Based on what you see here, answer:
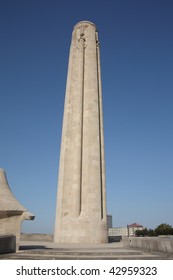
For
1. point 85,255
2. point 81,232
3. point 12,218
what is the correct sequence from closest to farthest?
1. point 85,255
2. point 12,218
3. point 81,232

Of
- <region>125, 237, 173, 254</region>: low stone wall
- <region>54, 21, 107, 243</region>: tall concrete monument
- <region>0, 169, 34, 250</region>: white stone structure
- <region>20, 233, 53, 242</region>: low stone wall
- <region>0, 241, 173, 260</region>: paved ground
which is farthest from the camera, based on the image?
<region>20, 233, 53, 242</region>: low stone wall

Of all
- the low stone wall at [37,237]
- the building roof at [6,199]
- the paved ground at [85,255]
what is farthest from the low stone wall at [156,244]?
the low stone wall at [37,237]

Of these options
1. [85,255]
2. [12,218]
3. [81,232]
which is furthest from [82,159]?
[85,255]

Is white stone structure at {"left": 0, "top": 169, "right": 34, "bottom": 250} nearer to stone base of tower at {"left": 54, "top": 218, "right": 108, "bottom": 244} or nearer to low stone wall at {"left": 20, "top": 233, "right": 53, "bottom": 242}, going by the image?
stone base of tower at {"left": 54, "top": 218, "right": 108, "bottom": 244}

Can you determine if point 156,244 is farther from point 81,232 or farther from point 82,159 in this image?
point 82,159

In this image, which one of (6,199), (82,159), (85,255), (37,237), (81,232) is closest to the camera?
(85,255)

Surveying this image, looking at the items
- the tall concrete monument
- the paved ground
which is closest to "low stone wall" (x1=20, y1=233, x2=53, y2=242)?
the tall concrete monument

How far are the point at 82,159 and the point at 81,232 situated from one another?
20.3 feet

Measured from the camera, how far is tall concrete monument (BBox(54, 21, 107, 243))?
22.5m

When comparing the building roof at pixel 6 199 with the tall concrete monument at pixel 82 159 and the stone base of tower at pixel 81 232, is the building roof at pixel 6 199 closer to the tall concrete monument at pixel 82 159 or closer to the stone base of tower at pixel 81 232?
the stone base of tower at pixel 81 232

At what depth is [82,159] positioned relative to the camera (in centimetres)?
2458

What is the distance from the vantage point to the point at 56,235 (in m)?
23.3

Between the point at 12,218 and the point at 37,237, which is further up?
the point at 12,218
